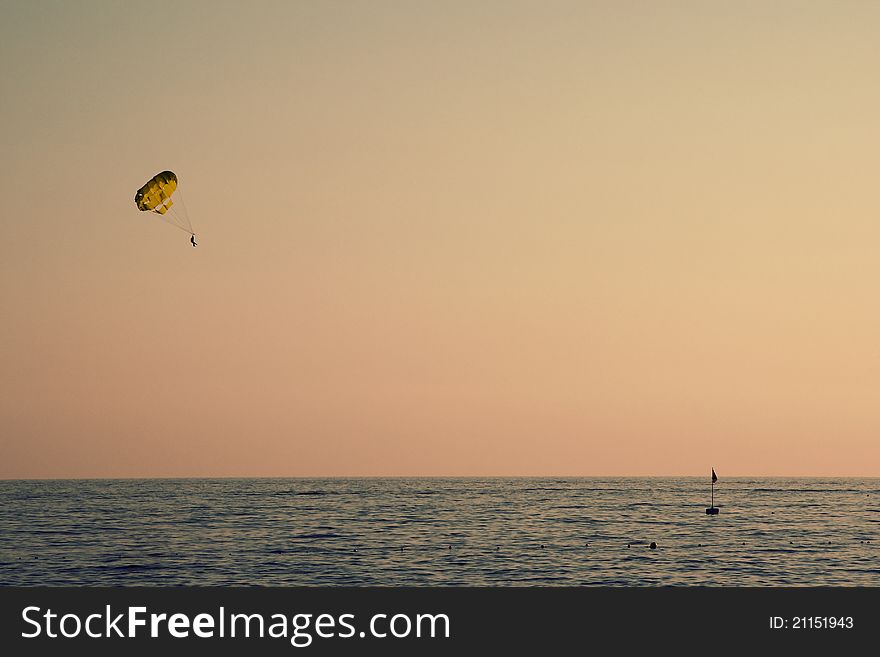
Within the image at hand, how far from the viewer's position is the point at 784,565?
81.4 metres

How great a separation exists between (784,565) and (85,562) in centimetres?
5590

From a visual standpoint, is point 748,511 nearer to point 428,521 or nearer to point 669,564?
point 428,521
